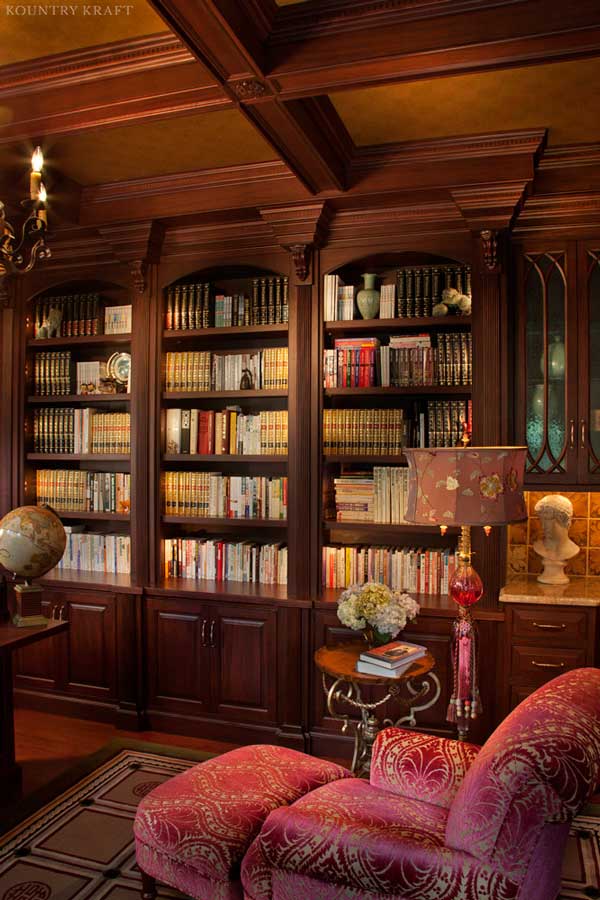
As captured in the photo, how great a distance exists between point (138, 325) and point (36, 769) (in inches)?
92.9

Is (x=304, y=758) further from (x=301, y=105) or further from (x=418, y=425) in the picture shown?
(x=301, y=105)

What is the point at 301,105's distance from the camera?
9.02 feet

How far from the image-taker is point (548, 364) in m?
3.59

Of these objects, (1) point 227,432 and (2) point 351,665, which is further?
(1) point 227,432

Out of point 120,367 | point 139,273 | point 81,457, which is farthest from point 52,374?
point 139,273

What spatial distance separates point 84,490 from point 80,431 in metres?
0.36

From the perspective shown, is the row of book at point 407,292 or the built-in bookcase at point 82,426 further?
the built-in bookcase at point 82,426

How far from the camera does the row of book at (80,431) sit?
14.1 feet

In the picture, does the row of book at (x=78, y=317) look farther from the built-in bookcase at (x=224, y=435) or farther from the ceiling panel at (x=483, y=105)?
the ceiling panel at (x=483, y=105)

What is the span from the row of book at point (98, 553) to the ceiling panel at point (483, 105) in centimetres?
259

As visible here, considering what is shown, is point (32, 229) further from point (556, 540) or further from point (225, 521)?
point (556, 540)

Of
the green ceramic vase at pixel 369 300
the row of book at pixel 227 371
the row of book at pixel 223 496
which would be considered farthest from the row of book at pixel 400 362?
the row of book at pixel 223 496

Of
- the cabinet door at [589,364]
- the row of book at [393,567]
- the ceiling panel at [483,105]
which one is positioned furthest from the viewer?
the row of book at [393,567]

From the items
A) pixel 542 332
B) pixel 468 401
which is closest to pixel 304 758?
pixel 468 401
